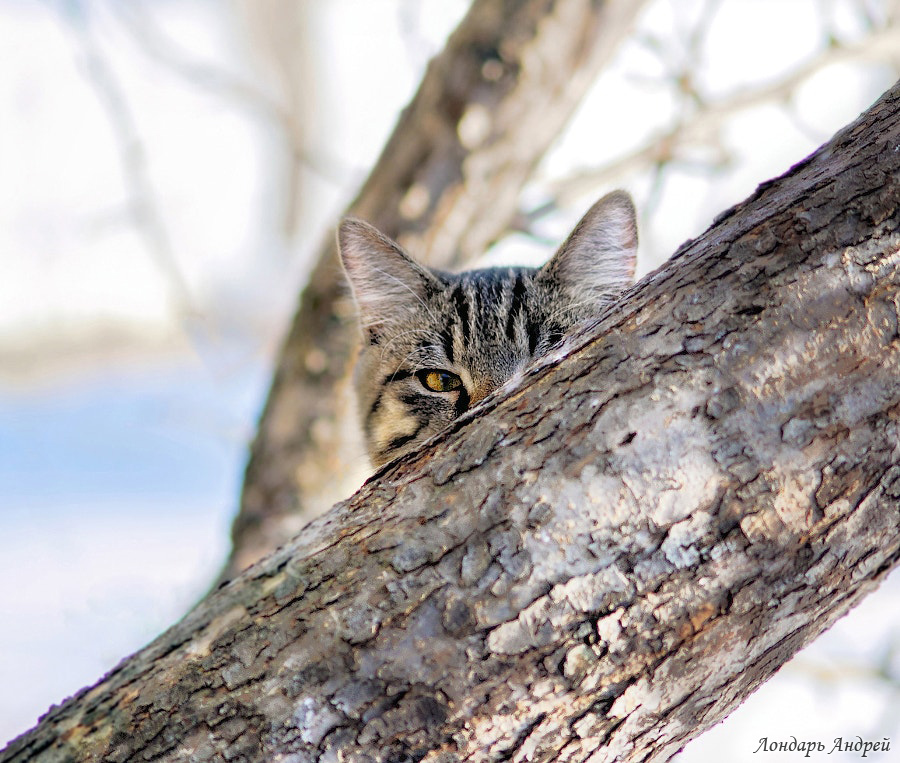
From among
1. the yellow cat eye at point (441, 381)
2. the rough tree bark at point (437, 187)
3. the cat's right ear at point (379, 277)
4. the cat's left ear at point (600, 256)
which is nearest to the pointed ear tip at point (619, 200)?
the cat's left ear at point (600, 256)

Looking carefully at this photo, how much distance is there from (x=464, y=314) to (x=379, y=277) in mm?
402

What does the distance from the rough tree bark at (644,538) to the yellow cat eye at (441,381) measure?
1.03 meters

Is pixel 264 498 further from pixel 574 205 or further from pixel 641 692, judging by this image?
pixel 641 692

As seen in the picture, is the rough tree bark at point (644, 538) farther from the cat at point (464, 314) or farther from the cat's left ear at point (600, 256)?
the cat's left ear at point (600, 256)

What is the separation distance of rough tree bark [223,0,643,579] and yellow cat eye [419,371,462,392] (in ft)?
1.86

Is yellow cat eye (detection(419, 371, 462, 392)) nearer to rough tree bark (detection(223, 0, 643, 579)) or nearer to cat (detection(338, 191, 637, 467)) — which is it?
cat (detection(338, 191, 637, 467))

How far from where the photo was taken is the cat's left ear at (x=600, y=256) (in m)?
2.33

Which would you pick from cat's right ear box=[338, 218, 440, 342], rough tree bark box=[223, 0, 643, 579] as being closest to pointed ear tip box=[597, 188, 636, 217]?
cat's right ear box=[338, 218, 440, 342]

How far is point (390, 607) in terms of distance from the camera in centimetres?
125

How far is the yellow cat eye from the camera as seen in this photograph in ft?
7.70

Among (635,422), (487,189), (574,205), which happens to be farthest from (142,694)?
(574,205)

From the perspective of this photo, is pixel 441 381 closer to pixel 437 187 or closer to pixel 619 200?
pixel 619 200

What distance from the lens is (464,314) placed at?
2.39 m

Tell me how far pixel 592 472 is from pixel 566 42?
2373 millimetres
